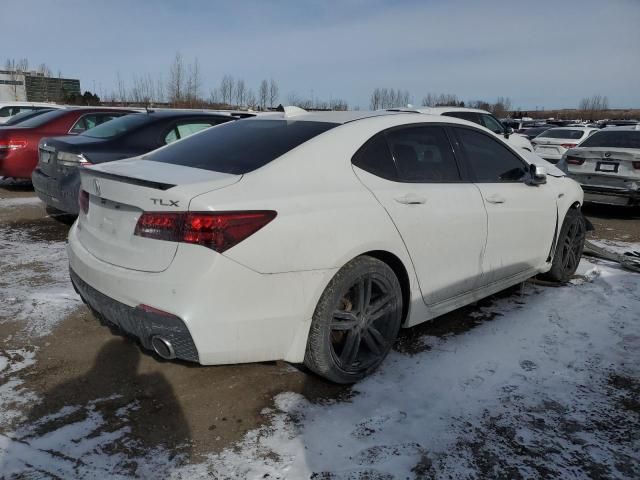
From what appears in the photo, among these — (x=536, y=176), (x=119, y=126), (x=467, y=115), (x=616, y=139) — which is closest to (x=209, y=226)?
(x=536, y=176)

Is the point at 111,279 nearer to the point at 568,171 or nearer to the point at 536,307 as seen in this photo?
the point at 536,307

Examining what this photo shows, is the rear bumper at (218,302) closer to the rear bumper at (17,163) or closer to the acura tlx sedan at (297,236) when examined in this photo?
the acura tlx sedan at (297,236)

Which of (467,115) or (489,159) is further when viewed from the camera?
(467,115)

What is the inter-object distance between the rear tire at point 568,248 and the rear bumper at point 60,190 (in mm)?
4909

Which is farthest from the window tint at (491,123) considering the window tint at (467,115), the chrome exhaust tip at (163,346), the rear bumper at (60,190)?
the chrome exhaust tip at (163,346)

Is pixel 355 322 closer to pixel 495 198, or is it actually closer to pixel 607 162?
pixel 495 198

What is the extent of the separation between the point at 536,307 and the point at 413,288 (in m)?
1.70

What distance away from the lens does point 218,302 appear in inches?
93.6

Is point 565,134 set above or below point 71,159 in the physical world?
above

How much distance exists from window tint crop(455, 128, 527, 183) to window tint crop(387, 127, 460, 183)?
236 millimetres

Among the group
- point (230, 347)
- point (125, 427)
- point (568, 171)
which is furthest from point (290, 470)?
point (568, 171)

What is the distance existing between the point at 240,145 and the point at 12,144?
626 cm

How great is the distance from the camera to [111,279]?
8.69ft

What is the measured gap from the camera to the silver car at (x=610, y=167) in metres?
8.02
